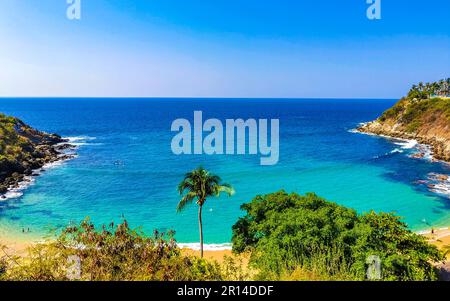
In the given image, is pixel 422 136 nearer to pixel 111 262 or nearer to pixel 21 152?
pixel 21 152

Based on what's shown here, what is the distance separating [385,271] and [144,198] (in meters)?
42.2

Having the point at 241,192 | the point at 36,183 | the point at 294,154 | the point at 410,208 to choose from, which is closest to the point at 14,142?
the point at 36,183

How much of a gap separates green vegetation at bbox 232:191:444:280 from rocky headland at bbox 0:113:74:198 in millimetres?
48947

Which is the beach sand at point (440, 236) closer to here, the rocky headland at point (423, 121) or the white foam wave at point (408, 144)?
the rocky headland at point (423, 121)

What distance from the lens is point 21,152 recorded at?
7450 centimetres

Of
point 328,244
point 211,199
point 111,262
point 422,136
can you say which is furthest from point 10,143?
Answer: point 422,136

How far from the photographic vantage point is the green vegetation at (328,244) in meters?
19.4

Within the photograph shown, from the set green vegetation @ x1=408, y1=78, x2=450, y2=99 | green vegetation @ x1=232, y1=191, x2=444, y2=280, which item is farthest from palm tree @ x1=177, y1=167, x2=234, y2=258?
green vegetation @ x1=408, y1=78, x2=450, y2=99

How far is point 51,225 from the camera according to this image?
147 ft

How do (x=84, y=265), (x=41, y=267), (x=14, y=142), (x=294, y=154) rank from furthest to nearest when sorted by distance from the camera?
(x=294, y=154), (x=14, y=142), (x=84, y=265), (x=41, y=267)

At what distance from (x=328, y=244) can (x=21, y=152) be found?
73904 mm

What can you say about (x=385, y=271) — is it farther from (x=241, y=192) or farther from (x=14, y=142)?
(x=14, y=142)

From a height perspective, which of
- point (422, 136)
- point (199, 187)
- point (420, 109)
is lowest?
point (199, 187)
